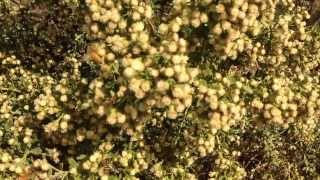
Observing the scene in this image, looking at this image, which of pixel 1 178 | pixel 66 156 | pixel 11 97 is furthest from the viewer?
pixel 11 97

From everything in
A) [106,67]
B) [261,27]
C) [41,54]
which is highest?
[41,54]

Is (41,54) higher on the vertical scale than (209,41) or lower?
higher

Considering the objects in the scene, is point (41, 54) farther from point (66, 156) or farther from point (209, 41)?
point (209, 41)

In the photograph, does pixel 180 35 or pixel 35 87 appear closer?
pixel 180 35

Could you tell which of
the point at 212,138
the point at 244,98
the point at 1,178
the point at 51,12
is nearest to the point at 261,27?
the point at 244,98

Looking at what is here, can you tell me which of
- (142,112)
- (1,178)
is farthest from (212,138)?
(1,178)

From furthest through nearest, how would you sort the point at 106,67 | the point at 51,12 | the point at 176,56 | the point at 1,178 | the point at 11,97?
the point at 51,12, the point at 11,97, the point at 1,178, the point at 106,67, the point at 176,56
